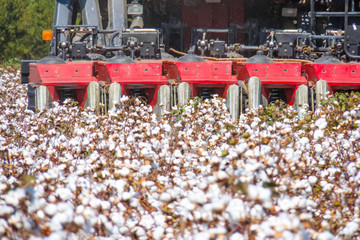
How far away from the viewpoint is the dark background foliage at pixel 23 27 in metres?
30.1

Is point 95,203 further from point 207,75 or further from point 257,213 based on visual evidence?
point 207,75

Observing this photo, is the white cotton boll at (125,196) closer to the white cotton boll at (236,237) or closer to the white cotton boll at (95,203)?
the white cotton boll at (95,203)

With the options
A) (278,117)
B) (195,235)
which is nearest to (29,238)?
(195,235)

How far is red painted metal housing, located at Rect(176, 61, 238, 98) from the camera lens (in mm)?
10875

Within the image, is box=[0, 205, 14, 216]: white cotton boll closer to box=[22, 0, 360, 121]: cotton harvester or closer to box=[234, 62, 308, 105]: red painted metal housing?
box=[22, 0, 360, 121]: cotton harvester

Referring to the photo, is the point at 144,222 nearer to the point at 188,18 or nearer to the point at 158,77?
the point at 158,77

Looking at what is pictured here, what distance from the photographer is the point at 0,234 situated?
358cm

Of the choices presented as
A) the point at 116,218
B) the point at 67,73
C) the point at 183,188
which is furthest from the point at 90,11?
the point at 116,218

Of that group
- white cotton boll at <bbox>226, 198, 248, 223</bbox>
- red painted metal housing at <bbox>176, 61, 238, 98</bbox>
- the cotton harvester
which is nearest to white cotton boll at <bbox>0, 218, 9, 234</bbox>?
white cotton boll at <bbox>226, 198, 248, 223</bbox>

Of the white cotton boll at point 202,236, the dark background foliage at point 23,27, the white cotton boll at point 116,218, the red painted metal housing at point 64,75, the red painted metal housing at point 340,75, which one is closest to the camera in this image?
the white cotton boll at point 202,236

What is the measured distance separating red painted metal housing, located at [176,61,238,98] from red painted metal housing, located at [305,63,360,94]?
1343 mm

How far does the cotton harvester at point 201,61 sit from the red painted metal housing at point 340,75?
0.02 metres

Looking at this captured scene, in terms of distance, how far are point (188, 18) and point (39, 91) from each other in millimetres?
5779

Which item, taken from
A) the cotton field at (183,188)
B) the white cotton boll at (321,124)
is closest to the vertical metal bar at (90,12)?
the cotton field at (183,188)
